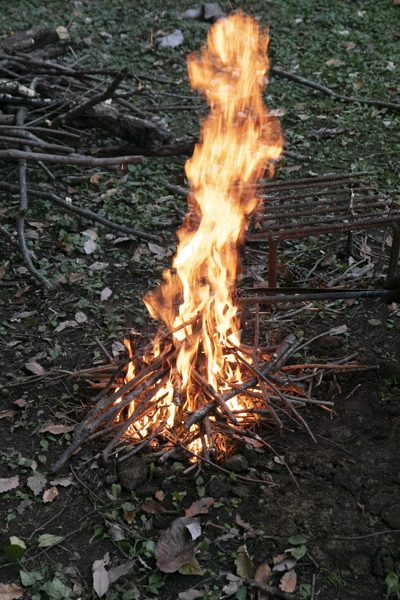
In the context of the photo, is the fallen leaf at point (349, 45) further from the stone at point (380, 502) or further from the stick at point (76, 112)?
the stone at point (380, 502)

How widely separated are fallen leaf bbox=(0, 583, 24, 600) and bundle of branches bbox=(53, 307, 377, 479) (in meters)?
0.61

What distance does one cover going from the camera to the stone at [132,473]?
2895 mm

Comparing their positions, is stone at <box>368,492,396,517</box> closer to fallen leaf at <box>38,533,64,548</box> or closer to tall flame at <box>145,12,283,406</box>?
tall flame at <box>145,12,283,406</box>

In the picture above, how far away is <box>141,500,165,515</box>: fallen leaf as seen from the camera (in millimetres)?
2771

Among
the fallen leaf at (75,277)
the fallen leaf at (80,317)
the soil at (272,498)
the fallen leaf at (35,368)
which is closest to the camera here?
the soil at (272,498)

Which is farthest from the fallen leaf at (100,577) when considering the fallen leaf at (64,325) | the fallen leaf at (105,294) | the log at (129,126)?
the log at (129,126)

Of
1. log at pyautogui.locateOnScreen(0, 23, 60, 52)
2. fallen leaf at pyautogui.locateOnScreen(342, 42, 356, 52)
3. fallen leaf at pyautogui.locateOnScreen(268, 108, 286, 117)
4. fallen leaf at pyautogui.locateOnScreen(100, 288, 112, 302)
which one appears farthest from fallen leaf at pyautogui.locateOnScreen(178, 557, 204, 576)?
fallen leaf at pyautogui.locateOnScreen(342, 42, 356, 52)

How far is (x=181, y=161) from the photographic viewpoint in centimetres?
639

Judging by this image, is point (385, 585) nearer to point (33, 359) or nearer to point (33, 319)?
point (33, 359)

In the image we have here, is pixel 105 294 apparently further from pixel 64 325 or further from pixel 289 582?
pixel 289 582

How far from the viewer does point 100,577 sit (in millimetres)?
2492

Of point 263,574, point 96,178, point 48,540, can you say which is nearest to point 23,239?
point 96,178

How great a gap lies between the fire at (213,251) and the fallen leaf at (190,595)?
957mm

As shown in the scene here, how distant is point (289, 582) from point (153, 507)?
715 millimetres
